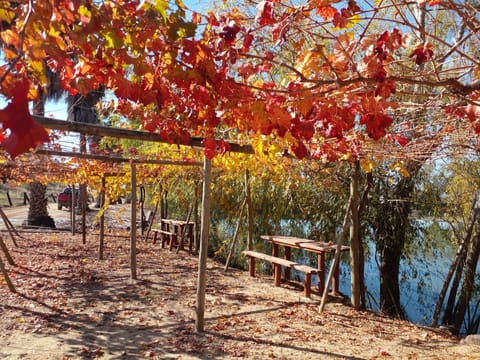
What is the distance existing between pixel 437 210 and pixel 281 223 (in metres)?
3.31

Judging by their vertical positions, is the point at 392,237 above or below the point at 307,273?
above

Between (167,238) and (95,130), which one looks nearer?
(95,130)

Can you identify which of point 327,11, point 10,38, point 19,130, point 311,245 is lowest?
point 311,245

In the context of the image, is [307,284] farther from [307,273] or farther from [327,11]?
A: [327,11]

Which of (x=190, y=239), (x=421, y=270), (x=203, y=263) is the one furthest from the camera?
(x=190, y=239)

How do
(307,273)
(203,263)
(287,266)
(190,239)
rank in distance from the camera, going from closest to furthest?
1. (203,263)
2. (307,273)
3. (287,266)
4. (190,239)

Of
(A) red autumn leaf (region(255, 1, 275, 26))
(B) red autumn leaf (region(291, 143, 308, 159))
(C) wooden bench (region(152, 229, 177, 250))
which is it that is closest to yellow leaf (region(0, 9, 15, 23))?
(A) red autumn leaf (region(255, 1, 275, 26))

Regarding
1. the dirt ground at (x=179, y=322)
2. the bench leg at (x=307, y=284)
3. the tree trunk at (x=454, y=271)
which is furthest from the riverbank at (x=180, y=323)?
the tree trunk at (x=454, y=271)

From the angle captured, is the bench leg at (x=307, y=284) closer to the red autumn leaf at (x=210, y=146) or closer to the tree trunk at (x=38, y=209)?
the red autumn leaf at (x=210, y=146)

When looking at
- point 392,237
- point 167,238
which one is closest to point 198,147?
point 392,237

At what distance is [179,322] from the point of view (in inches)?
198

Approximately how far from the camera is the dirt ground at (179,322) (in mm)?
4168

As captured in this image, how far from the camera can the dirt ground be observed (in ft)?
13.7

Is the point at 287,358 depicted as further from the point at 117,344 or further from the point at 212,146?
the point at 212,146
